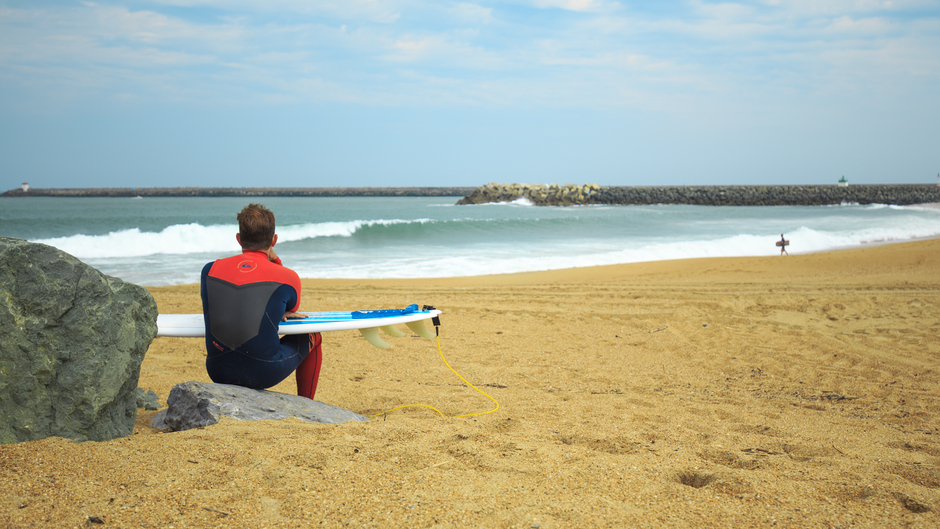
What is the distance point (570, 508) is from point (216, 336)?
6.43 ft

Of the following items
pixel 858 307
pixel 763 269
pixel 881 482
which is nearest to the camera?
pixel 881 482

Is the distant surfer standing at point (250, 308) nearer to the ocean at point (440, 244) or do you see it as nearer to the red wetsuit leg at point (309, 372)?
the red wetsuit leg at point (309, 372)

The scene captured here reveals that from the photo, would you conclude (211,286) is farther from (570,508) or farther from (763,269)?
(763,269)

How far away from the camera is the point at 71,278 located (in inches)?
93.1

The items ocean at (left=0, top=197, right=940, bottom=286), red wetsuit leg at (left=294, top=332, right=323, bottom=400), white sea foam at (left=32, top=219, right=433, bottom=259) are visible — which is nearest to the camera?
red wetsuit leg at (left=294, top=332, right=323, bottom=400)

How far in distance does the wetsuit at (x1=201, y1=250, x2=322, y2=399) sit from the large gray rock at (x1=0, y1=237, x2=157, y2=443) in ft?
1.28

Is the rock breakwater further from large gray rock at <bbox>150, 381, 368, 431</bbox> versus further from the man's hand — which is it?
large gray rock at <bbox>150, 381, 368, 431</bbox>

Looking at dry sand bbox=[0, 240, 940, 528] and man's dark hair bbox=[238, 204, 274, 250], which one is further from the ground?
man's dark hair bbox=[238, 204, 274, 250]

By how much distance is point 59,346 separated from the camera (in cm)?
230

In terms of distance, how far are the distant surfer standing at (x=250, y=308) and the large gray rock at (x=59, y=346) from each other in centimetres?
40

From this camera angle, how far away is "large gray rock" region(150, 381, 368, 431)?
2727 mm

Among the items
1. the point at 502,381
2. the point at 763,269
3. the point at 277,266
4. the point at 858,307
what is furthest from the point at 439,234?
the point at 277,266

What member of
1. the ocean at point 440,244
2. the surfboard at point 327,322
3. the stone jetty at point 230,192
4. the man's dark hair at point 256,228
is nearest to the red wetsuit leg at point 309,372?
the surfboard at point 327,322

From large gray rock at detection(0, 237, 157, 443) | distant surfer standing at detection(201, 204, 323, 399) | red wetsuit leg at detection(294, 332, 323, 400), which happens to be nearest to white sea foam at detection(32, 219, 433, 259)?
red wetsuit leg at detection(294, 332, 323, 400)
